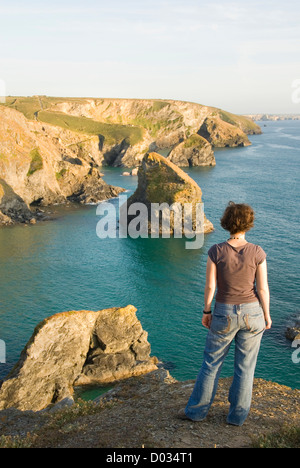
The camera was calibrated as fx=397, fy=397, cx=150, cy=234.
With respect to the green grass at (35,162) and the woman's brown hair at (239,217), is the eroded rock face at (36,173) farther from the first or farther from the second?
the woman's brown hair at (239,217)

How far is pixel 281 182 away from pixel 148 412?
111974 mm

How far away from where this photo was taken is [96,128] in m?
192

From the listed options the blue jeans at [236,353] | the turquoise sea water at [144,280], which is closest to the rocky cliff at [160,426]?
the blue jeans at [236,353]

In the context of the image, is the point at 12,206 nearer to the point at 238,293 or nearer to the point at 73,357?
the point at 73,357

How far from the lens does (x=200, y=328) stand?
41375 mm

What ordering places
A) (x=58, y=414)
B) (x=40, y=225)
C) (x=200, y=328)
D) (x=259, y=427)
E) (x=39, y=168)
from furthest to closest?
(x=39, y=168) → (x=40, y=225) → (x=200, y=328) → (x=58, y=414) → (x=259, y=427)

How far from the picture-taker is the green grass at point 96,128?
582ft

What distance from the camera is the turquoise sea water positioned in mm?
37531

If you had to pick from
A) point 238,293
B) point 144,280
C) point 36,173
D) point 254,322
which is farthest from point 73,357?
point 36,173

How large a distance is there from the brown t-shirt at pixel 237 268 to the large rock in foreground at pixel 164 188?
6471 cm

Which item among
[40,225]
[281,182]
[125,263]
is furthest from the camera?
[281,182]

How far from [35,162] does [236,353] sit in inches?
3695
